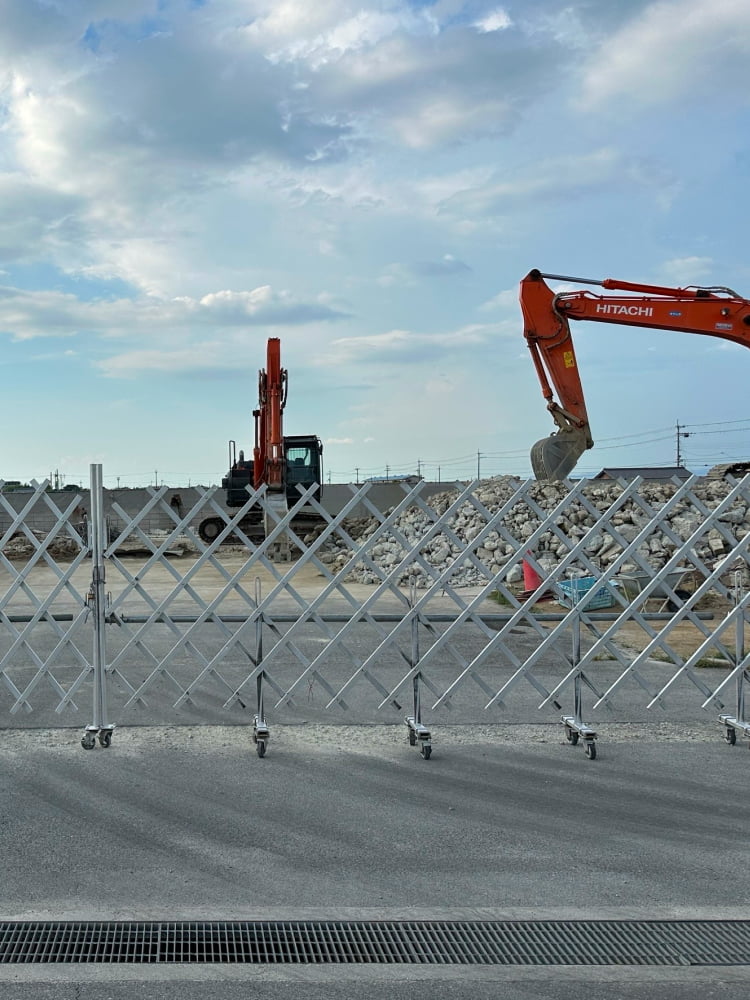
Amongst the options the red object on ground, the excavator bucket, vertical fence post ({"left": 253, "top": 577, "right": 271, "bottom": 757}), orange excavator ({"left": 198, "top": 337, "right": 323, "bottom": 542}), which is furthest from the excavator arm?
vertical fence post ({"left": 253, "top": 577, "right": 271, "bottom": 757})

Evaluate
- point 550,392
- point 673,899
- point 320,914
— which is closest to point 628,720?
point 673,899

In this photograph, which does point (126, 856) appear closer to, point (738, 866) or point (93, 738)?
point (93, 738)

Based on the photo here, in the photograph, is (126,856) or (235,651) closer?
(126,856)

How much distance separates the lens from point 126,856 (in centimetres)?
449

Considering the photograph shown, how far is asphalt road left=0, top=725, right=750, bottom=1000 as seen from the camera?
3.44 meters

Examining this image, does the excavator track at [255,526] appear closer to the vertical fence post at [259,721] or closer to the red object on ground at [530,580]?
the red object on ground at [530,580]

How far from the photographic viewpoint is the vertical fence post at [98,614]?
629 centimetres

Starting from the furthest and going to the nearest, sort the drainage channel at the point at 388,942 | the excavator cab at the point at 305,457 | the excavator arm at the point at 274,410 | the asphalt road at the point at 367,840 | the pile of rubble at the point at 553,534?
the excavator cab at the point at 305,457 < the excavator arm at the point at 274,410 < the pile of rubble at the point at 553,534 < the drainage channel at the point at 388,942 < the asphalt road at the point at 367,840

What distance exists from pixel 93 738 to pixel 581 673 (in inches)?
135

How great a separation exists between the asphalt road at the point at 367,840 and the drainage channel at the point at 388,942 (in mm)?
79

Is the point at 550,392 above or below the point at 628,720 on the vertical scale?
above

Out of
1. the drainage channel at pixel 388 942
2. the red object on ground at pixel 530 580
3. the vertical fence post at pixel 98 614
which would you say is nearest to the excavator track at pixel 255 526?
the red object on ground at pixel 530 580

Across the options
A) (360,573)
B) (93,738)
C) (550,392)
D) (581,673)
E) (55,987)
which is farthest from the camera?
(360,573)

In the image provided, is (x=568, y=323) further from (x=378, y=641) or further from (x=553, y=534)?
(x=378, y=641)
